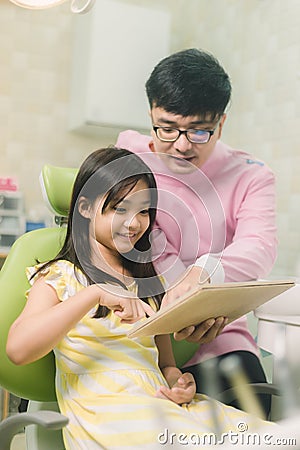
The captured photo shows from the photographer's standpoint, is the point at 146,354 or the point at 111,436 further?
the point at 146,354

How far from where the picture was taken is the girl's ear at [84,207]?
1.23m

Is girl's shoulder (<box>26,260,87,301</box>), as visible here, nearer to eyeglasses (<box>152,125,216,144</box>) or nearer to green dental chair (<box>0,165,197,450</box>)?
green dental chair (<box>0,165,197,450</box>)

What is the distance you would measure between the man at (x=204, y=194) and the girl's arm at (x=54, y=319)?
0.21 meters

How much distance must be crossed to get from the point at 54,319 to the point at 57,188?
41cm

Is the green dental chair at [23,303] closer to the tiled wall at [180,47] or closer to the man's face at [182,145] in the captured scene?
the man's face at [182,145]

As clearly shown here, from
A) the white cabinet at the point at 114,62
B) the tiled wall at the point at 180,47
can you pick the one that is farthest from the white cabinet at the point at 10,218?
the white cabinet at the point at 114,62

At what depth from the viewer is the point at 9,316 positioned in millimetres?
1233

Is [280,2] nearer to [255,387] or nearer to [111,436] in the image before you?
[255,387]

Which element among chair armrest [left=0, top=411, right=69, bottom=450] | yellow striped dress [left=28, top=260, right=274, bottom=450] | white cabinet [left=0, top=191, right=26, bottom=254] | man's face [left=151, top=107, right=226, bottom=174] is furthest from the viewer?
white cabinet [left=0, top=191, right=26, bottom=254]

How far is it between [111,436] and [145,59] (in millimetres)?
2090

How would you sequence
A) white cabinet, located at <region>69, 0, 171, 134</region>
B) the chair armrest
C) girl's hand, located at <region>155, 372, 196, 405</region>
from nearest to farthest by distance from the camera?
1. the chair armrest
2. girl's hand, located at <region>155, 372, 196, 405</region>
3. white cabinet, located at <region>69, 0, 171, 134</region>

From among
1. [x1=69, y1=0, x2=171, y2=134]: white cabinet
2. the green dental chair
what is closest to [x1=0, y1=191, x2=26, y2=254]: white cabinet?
[x1=69, y1=0, x2=171, y2=134]: white cabinet

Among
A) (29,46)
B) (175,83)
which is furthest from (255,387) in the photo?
(29,46)

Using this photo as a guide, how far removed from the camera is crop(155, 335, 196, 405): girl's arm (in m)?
1.15
